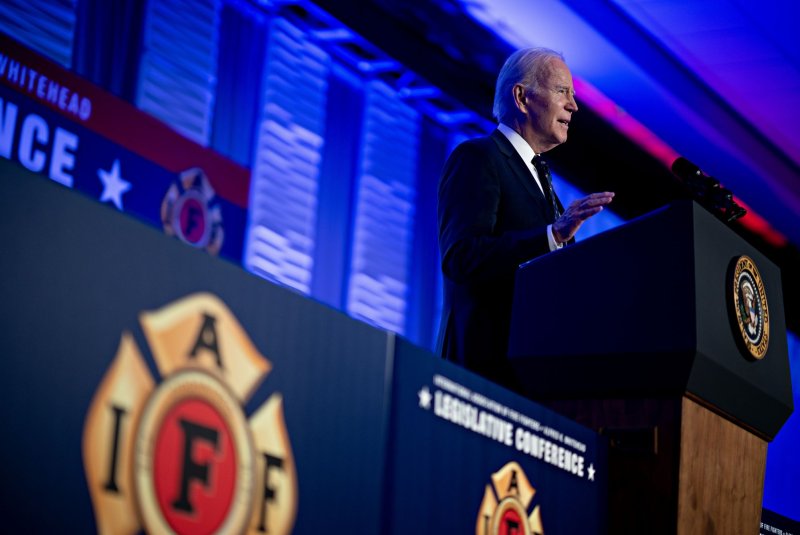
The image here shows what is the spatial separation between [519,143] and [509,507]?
1.06 meters

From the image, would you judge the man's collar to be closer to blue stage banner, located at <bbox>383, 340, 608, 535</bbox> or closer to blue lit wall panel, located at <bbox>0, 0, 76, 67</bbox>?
blue stage banner, located at <bbox>383, 340, 608, 535</bbox>

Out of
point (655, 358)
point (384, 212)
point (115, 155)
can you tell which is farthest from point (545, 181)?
point (384, 212)

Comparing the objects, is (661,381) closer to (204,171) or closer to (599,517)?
(599,517)

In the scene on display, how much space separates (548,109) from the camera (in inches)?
97.6

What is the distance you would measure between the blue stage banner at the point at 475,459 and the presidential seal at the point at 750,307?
1.04 feet

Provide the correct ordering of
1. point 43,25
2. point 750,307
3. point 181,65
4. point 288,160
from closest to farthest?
point 750,307
point 43,25
point 181,65
point 288,160

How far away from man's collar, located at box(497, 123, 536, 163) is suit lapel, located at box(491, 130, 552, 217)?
27 millimetres

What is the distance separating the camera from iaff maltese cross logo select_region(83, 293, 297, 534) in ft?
3.29

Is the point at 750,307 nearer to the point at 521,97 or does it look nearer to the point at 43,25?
the point at 521,97

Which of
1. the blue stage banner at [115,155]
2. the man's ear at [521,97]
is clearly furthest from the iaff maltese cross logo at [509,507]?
the blue stage banner at [115,155]

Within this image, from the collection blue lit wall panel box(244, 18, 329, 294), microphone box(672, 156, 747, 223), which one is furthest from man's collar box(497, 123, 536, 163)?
blue lit wall panel box(244, 18, 329, 294)

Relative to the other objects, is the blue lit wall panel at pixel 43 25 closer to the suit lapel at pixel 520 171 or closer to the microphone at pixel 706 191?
the suit lapel at pixel 520 171

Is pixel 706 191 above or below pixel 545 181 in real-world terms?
below

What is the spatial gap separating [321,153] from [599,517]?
2824mm
